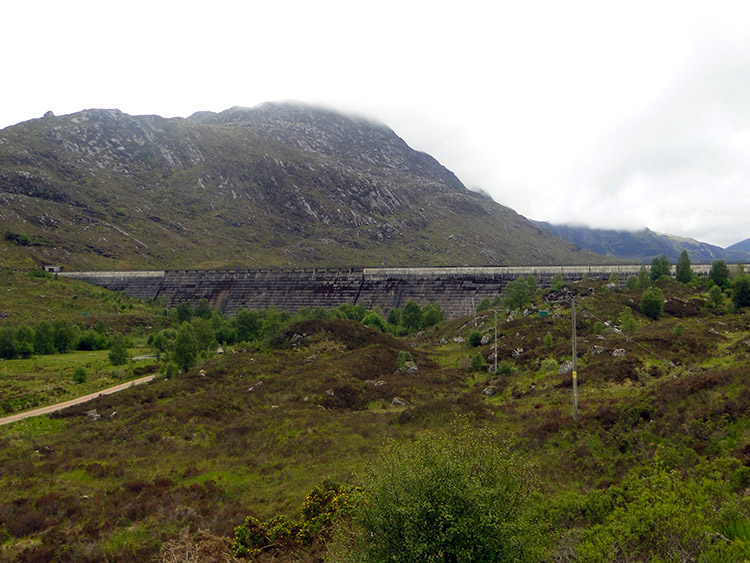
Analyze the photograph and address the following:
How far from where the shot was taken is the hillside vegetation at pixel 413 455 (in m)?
10.3

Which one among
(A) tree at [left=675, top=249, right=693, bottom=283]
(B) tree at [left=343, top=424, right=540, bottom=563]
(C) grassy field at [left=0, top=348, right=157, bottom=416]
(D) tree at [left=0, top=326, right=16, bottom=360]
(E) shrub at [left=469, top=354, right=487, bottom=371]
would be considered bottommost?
(C) grassy field at [left=0, top=348, right=157, bottom=416]

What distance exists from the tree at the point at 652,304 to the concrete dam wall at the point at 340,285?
35.7 m

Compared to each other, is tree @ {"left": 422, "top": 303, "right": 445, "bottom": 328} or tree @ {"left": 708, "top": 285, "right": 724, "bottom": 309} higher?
tree @ {"left": 708, "top": 285, "right": 724, "bottom": 309}

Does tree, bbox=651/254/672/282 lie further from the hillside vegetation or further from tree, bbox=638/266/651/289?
the hillside vegetation

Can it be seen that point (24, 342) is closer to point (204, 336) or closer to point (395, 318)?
point (204, 336)

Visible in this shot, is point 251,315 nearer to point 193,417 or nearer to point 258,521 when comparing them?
point 193,417

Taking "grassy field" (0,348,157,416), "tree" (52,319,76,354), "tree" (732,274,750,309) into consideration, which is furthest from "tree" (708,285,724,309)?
"tree" (52,319,76,354)

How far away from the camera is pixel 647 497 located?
12.1m

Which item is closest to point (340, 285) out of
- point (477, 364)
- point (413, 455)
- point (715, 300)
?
point (477, 364)

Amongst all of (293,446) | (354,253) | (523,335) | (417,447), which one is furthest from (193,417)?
(354,253)

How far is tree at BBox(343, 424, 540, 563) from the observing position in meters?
9.11

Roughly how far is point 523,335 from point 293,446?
3066 cm

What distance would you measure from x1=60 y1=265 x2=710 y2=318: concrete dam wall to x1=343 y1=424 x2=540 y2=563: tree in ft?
252

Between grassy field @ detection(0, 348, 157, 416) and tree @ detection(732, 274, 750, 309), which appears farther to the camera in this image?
tree @ detection(732, 274, 750, 309)
